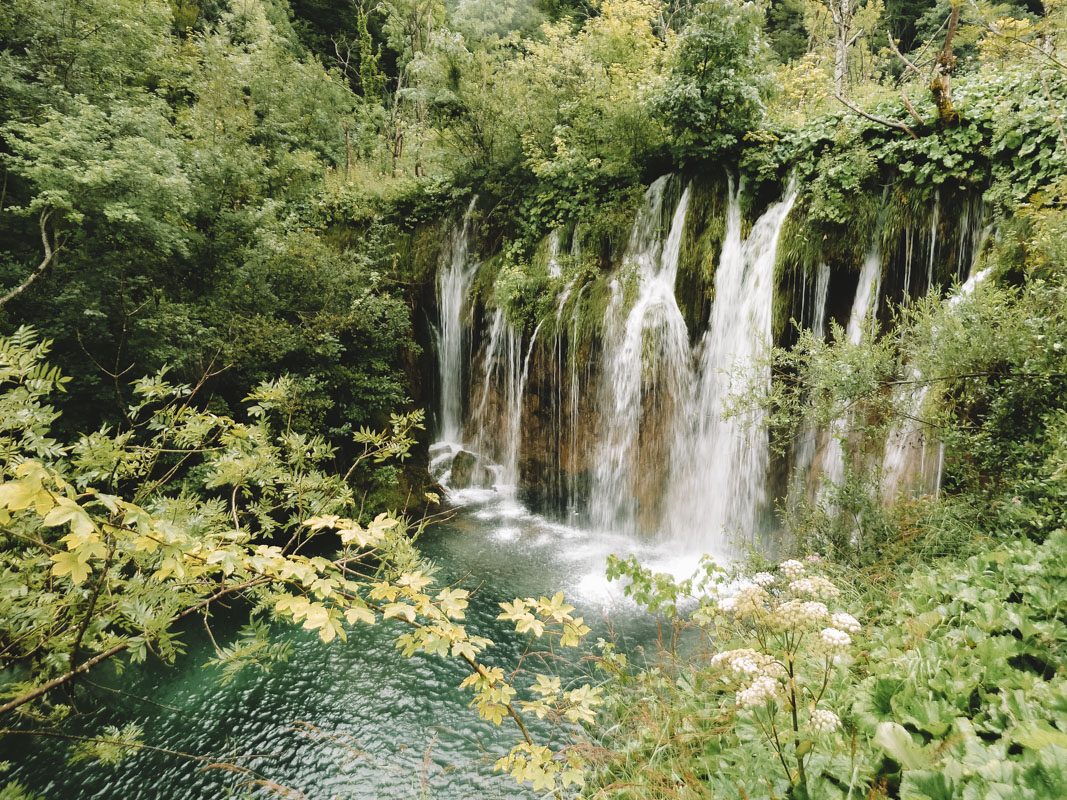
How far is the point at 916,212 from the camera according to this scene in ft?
20.0

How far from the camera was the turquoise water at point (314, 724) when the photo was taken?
4285mm

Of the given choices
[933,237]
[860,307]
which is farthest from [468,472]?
[933,237]

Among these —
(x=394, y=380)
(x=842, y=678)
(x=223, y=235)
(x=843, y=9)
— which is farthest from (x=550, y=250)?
(x=843, y=9)

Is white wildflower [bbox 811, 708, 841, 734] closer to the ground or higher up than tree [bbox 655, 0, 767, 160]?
closer to the ground

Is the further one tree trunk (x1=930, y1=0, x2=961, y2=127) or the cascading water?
the cascading water

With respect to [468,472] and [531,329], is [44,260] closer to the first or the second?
[531,329]

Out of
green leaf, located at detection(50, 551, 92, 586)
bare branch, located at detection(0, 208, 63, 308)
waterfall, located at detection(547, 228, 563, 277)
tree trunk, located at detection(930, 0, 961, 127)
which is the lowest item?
green leaf, located at detection(50, 551, 92, 586)

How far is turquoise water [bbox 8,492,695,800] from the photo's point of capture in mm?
4285

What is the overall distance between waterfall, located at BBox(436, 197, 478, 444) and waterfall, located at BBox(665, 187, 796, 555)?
614cm

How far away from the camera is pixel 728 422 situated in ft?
25.9

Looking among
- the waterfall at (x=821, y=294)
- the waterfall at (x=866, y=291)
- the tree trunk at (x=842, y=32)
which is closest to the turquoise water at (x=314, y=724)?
the waterfall at (x=821, y=294)

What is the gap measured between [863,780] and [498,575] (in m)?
6.27

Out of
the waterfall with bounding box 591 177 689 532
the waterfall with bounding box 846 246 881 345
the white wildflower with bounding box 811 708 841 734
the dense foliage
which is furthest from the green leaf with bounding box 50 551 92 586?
the waterfall with bounding box 591 177 689 532

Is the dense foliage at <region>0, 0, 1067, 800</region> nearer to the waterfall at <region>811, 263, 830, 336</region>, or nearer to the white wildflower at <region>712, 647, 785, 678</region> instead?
the white wildflower at <region>712, 647, 785, 678</region>
